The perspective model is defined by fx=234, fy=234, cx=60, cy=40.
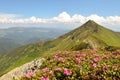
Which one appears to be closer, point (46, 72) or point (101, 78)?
point (101, 78)

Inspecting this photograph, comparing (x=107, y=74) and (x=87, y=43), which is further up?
(x=107, y=74)

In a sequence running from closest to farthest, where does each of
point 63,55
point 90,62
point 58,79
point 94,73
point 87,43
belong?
point 94,73 → point 58,79 → point 90,62 → point 63,55 → point 87,43

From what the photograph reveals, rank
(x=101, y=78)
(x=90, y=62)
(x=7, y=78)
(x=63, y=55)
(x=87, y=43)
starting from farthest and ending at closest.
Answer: (x=87, y=43) → (x=7, y=78) → (x=63, y=55) → (x=90, y=62) → (x=101, y=78)

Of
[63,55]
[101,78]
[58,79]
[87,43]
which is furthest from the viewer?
[87,43]

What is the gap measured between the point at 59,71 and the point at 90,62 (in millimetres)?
3621

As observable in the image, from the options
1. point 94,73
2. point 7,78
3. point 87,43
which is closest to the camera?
point 94,73

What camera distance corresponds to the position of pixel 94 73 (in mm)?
10773

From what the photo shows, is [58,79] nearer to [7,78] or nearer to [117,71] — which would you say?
[117,71]

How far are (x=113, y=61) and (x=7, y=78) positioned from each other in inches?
527

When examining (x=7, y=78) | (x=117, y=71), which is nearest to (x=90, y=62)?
(x=117, y=71)

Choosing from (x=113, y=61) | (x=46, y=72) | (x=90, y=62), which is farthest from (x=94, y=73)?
(x=113, y=61)

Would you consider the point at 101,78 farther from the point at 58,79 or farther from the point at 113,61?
the point at 113,61

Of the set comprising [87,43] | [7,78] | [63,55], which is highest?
[63,55]

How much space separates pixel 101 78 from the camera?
1006 cm
